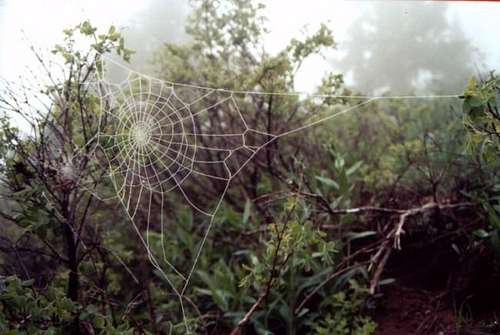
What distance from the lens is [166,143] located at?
147 cm

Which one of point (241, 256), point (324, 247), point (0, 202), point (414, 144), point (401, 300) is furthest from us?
point (414, 144)

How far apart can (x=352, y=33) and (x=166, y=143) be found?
4.65ft

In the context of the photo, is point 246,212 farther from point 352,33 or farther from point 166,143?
point 352,33

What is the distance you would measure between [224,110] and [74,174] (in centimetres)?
67

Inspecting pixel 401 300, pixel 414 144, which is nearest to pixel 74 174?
pixel 401 300

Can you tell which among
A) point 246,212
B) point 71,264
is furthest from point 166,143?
point 71,264

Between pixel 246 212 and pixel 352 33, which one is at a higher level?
pixel 352 33

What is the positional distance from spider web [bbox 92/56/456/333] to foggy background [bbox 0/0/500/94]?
175mm

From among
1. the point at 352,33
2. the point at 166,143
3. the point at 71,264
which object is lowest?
the point at 71,264

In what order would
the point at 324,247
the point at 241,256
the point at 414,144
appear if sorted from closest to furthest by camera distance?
the point at 324,247, the point at 241,256, the point at 414,144

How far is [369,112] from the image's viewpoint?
204cm

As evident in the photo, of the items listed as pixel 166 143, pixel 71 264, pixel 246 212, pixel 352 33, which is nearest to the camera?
pixel 71 264

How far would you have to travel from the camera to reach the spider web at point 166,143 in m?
1.17

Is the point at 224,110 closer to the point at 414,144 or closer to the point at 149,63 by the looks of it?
the point at 149,63
